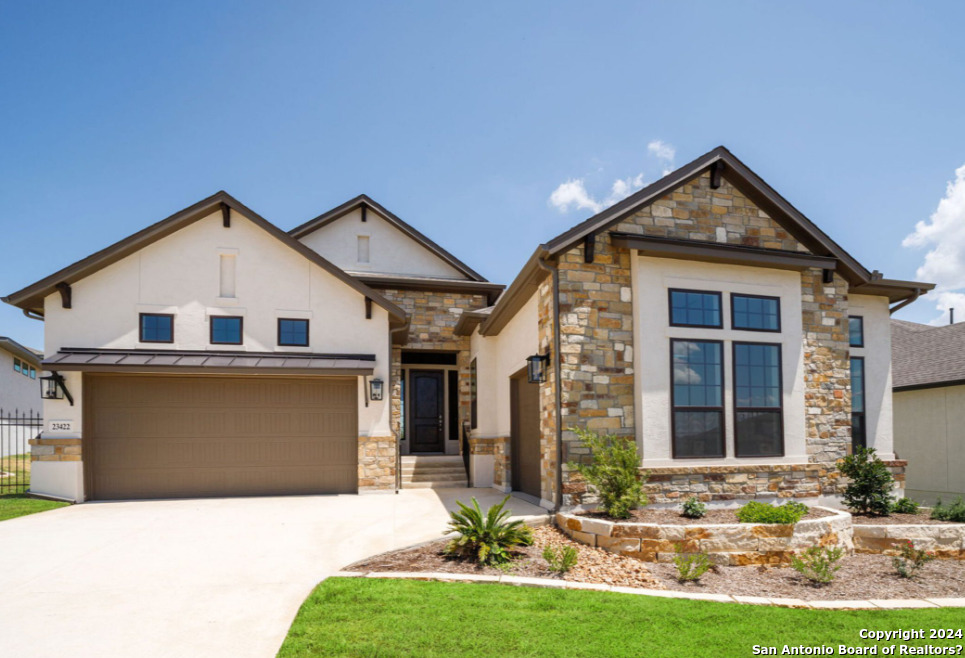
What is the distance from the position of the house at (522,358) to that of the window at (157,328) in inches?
1.3

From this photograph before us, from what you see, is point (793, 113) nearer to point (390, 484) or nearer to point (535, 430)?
point (535, 430)

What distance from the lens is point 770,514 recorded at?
7.48 metres

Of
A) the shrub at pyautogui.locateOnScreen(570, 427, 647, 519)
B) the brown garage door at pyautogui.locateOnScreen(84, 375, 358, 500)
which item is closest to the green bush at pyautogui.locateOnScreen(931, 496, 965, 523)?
the shrub at pyautogui.locateOnScreen(570, 427, 647, 519)

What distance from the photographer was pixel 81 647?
13.9 ft

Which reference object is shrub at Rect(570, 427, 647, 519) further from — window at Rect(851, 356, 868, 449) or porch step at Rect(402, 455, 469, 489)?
window at Rect(851, 356, 868, 449)

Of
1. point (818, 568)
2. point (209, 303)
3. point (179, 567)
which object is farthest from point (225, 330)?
point (818, 568)

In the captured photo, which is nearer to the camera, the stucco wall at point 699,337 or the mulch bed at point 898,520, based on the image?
the mulch bed at point 898,520

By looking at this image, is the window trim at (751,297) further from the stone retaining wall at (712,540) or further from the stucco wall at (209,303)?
the stucco wall at (209,303)

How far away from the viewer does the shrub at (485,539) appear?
21.1ft

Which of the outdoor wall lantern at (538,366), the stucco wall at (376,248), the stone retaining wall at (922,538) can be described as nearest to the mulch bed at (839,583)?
the stone retaining wall at (922,538)

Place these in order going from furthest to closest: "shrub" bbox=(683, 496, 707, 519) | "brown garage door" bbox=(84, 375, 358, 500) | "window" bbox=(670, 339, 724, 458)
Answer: "brown garage door" bbox=(84, 375, 358, 500), "window" bbox=(670, 339, 724, 458), "shrub" bbox=(683, 496, 707, 519)

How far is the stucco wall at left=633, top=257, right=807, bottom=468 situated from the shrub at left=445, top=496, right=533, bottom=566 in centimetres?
272

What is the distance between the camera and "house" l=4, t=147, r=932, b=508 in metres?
8.77

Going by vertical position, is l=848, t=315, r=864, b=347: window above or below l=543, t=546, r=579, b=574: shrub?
above
